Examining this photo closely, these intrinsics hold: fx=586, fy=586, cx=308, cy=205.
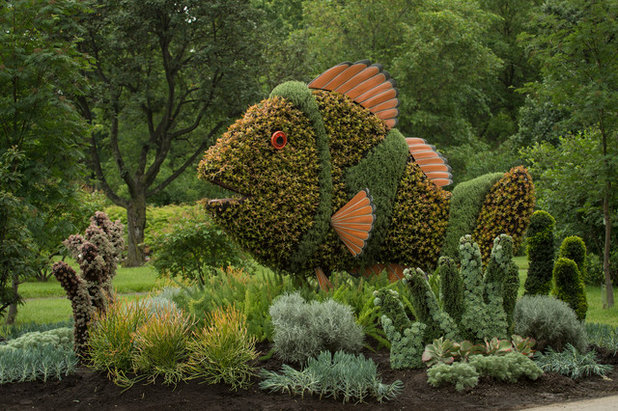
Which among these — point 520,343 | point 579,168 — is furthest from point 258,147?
point 579,168

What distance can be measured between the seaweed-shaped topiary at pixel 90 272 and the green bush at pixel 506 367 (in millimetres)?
3799

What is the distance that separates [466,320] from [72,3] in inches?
267

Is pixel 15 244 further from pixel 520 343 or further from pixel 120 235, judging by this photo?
pixel 520 343

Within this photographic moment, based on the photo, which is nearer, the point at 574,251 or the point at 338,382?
the point at 338,382

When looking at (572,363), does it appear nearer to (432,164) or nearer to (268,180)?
(432,164)

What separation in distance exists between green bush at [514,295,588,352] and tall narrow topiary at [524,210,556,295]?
3.16 feet

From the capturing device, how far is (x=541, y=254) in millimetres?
7176

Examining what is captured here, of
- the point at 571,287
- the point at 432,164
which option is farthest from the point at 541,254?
the point at 432,164

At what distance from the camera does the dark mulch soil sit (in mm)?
4680

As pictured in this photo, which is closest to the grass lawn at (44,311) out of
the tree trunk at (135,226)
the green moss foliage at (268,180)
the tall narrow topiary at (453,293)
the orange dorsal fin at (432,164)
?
the green moss foliage at (268,180)

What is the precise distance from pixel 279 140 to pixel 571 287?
3.85 m

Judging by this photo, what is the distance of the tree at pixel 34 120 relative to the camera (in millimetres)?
7609

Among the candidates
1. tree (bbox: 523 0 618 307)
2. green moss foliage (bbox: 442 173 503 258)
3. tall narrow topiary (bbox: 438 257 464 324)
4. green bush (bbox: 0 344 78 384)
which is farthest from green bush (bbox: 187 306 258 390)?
tree (bbox: 523 0 618 307)

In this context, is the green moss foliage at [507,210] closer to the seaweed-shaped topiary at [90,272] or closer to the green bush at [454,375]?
the green bush at [454,375]
